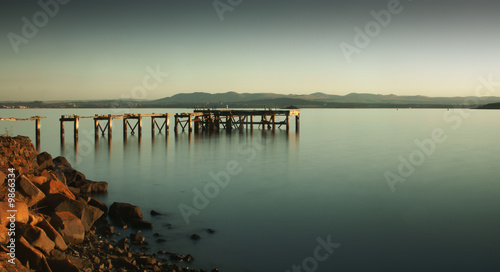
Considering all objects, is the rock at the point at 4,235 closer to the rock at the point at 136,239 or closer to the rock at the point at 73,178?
the rock at the point at 136,239

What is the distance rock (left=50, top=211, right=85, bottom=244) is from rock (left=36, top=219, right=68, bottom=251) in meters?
0.47

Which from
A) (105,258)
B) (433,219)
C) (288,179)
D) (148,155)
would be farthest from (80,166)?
(433,219)

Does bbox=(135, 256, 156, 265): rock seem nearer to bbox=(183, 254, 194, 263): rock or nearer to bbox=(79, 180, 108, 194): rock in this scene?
bbox=(183, 254, 194, 263): rock

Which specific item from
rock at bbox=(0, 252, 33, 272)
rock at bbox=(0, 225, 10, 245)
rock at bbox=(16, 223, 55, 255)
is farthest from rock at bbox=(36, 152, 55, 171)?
rock at bbox=(0, 252, 33, 272)

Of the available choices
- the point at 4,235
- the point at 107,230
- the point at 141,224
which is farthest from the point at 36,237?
the point at 141,224

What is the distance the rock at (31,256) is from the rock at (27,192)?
2898 millimetres

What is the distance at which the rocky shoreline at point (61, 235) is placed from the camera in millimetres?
A: 7125

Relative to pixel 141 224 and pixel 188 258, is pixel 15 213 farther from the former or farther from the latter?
pixel 141 224

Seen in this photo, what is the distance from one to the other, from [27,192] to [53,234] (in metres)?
2.06

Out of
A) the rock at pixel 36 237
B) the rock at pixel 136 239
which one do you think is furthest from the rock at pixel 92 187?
the rock at pixel 36 237

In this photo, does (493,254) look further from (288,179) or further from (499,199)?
(288,179)

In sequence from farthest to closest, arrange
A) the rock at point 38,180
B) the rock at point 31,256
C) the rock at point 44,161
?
1. the rock at point 44,161
2. the rock at point 38,180
3. the rock at point 31,256

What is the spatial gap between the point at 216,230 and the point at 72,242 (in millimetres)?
3875

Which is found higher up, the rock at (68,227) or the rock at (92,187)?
the rock at (68,227)
